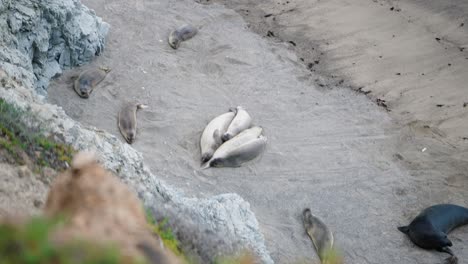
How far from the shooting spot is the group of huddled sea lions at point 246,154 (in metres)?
7.12

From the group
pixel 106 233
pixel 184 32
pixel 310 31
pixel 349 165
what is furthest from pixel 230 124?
pixel 106 233

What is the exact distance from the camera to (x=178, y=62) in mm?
10047

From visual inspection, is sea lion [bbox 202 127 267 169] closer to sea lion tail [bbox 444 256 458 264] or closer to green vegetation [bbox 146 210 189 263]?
sea lion tail [bbox 444 256 458 264]

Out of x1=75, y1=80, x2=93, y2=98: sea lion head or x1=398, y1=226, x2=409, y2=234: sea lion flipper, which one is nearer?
x1=398, y1=226, x2=409, y2=234: sea lion flipper

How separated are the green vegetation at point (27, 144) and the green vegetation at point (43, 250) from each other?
10.6ft

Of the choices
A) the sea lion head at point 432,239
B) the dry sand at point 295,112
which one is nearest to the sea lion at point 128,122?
the dry sand at point 295,112

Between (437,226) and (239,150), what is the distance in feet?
8.41

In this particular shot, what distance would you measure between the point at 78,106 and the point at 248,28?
3.87 metres

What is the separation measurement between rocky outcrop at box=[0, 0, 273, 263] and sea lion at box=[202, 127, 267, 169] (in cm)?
124

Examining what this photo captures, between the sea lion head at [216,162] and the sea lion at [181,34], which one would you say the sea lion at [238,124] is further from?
the sea lion at [181,34]

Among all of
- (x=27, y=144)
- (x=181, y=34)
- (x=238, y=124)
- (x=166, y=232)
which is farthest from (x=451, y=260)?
(x=181, y=34)

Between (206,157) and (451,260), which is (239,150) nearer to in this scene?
Answer: (206,157)

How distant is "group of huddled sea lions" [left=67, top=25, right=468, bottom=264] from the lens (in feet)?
23.4

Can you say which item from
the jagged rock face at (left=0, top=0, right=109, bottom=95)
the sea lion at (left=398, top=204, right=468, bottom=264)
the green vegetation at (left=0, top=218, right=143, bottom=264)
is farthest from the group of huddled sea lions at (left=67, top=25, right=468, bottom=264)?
the green vegetation at (left=0, top=218, right=143, bottom=264)
